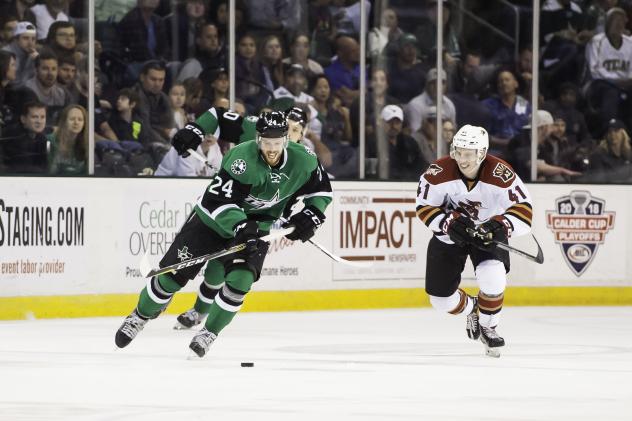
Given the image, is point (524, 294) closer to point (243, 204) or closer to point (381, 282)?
point (381, 282)

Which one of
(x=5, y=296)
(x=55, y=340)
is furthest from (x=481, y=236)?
(x=5, y=296)

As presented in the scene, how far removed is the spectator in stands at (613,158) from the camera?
11820 mm

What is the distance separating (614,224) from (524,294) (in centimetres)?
94

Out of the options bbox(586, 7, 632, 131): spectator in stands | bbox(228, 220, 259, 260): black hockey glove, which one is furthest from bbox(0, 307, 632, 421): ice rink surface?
bbox(586, 7, 632, 131): spectator in stands

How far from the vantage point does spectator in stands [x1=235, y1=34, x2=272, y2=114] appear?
10.5 m

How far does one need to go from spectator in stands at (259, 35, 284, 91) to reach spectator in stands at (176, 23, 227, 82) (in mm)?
330

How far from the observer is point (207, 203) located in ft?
23.3

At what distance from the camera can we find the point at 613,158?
11883 mm

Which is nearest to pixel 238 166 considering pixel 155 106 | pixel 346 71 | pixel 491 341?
pixel 491 341

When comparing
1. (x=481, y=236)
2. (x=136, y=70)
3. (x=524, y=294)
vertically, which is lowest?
(x=524, y=294)

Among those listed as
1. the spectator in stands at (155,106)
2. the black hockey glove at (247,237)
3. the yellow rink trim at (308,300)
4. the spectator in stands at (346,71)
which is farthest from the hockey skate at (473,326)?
the spectator in stands at (346,71)

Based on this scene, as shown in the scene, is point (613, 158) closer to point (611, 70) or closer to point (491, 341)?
point (611, 70)

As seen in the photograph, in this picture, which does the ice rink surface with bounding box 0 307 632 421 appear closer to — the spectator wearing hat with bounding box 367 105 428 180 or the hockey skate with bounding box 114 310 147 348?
the hockey skate with bounding box 114 310 147 348

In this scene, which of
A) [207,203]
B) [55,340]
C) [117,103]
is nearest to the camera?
[207,203]
